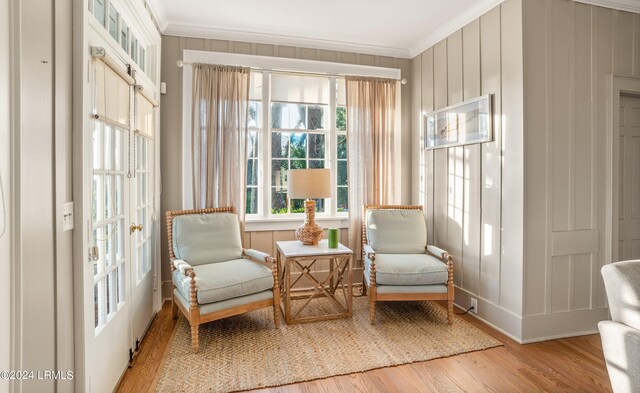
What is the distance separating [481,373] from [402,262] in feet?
3.29

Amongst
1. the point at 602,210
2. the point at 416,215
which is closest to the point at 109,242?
the point at 416,215

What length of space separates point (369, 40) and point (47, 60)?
3059 mm

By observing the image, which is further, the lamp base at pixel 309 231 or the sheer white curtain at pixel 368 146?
the sheer white curtain at pixel 368 146

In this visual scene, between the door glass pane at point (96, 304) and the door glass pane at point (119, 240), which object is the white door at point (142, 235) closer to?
the door glass pane at point (119, 240)

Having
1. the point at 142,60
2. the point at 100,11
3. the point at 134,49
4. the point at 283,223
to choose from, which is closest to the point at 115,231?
the point at 100,11

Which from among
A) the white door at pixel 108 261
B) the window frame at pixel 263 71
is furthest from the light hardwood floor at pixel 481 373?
the window frame at pixel 263 71

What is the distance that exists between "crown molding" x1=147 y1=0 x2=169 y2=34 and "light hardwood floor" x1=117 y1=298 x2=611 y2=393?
2648 millimetres

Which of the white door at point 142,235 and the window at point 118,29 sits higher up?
the window at point 118,29

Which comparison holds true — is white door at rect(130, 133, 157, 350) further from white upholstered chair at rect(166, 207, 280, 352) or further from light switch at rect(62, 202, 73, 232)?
light switch at rect(62, 202, 73, 232)

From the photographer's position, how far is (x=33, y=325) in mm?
1240

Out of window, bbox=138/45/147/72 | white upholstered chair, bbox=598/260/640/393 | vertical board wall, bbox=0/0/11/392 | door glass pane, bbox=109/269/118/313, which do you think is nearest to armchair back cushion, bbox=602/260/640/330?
white upholstered chair, bbox=598/260/640/393

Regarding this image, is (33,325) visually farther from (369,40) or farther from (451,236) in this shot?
(369,40)

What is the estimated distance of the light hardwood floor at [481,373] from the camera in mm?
2059

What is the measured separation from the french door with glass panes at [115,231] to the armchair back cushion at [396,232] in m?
2.04
